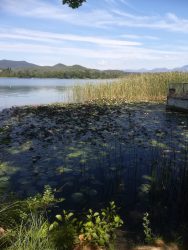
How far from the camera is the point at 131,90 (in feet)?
98.4

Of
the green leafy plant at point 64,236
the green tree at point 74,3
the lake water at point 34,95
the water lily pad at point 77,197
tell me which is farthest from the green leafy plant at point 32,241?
the lake water at point 34,95

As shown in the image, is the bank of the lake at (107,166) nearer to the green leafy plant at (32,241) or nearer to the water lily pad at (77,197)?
the water lily pad at (77,197)

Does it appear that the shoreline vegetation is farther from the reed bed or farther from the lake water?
the lake water

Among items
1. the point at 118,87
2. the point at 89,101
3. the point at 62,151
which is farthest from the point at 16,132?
the point at 118,87

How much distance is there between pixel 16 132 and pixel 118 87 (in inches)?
671

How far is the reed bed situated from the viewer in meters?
29.8

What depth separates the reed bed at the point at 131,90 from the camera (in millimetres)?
29828

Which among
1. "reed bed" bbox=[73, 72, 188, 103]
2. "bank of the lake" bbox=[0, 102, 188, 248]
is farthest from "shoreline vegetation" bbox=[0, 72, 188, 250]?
"bank of the lake" bbox=[0, 102, 188, 248]

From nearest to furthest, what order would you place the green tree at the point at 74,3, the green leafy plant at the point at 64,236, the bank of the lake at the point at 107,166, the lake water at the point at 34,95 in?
1. the green leafy plant at the point at 64,236
2. the bank of the lake at the point at 107,166
3. the green tree at the point at 74,3
4. the lake water at the point at 34,95

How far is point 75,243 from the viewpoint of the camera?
5082mm

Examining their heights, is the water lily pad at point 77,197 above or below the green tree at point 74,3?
below

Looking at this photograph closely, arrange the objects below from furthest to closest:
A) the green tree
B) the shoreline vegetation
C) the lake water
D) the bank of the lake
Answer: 1. the lake water
2. the green tree
3. the bank of the lake
4. the shoreline vegetation

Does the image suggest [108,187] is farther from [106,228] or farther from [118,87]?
[118,87]

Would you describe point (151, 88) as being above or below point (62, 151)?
above
